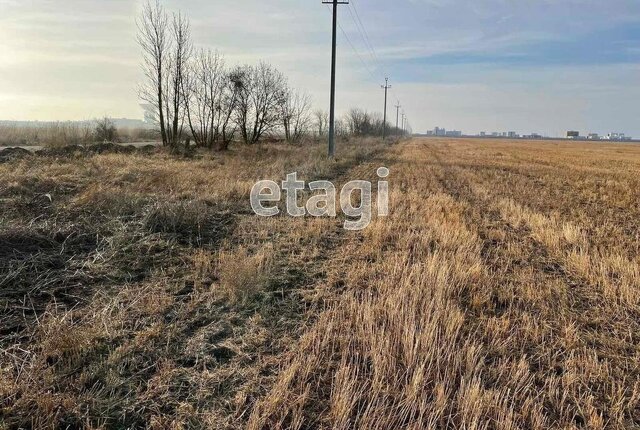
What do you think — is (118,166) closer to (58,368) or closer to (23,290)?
(23,290)

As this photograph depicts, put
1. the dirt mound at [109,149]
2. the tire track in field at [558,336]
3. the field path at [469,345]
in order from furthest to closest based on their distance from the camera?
the dirt mound at [109,149] → the tire track in field at [558,336] → the field path at [469,345]

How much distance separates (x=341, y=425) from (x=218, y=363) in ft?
3.89

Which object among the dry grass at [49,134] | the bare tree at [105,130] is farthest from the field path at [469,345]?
the bare tree at [105,130]

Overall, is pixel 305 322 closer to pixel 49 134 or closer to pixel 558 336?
pixel 558 336

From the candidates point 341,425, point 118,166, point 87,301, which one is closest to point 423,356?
point 341,425

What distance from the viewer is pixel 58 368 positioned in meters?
3.00

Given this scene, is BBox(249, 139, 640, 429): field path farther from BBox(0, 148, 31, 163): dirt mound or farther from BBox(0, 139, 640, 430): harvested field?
BBox(0, 148, 31, 163): dirt mound

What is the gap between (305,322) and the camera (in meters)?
3.94

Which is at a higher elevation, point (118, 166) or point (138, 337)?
point (118, 166)

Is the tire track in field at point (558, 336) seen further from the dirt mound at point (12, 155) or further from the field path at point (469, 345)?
the dirt mound at point (12, 155)

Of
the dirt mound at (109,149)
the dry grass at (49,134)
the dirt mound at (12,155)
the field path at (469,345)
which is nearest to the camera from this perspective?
the field path at (469,345)

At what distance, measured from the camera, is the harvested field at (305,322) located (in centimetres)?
270

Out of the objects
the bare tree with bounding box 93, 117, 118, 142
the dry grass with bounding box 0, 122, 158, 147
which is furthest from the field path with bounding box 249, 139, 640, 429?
the bare tree with bounding box 93, 117, 118, 142

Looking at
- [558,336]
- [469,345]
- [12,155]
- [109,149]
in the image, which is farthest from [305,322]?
[109,149]
